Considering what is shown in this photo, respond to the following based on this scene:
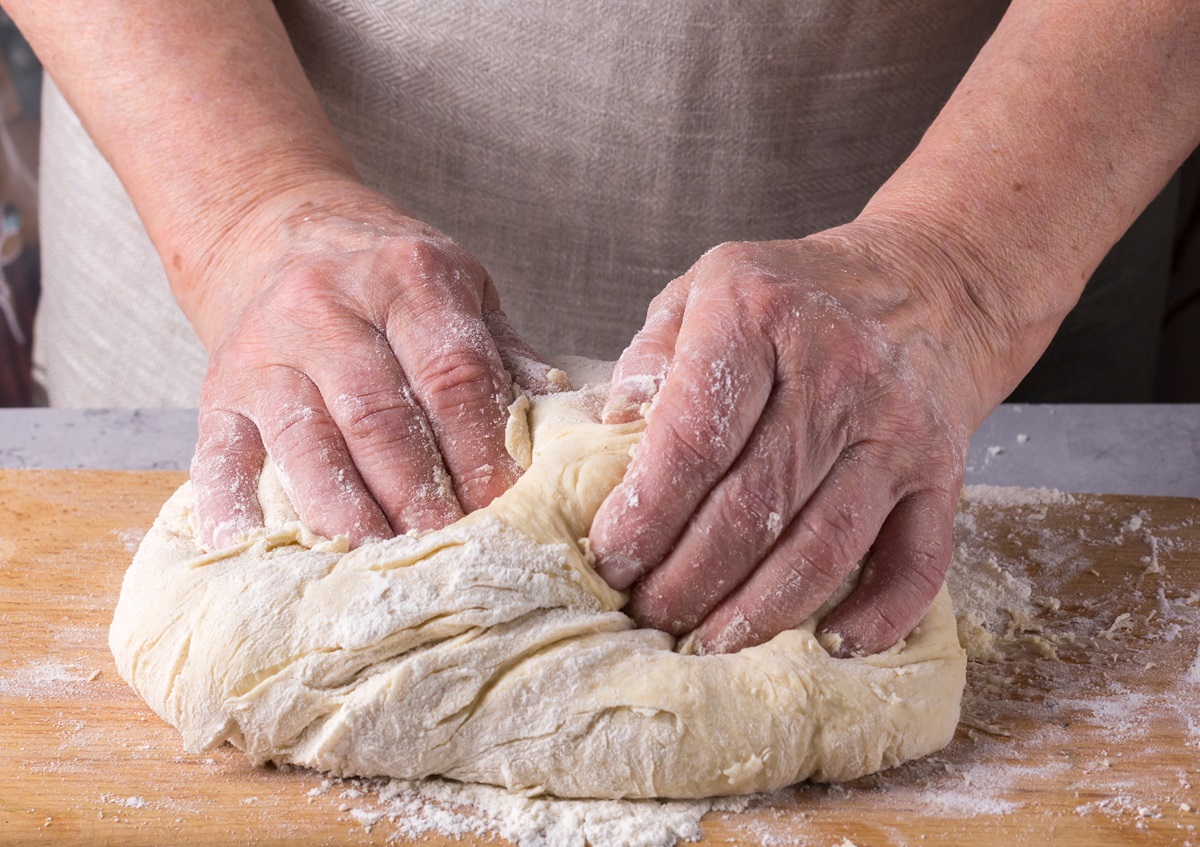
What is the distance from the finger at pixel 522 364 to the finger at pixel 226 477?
1.24ft

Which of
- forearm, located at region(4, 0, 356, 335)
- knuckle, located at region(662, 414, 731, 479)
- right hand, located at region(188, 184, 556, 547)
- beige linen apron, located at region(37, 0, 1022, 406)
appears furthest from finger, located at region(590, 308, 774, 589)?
beige linen apron, located at region(37, 0, 1022, 406)

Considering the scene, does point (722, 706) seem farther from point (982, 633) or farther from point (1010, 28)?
point (1010, 28)

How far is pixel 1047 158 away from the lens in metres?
1.74

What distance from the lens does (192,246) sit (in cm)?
190

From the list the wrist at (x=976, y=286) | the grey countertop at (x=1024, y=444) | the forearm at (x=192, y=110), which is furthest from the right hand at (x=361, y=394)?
the grey countertop at (x=1024, y=444)

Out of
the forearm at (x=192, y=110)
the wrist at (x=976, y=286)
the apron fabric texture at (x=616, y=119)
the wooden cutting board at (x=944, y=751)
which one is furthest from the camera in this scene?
the apron fabric texture at (x=616, y=119)

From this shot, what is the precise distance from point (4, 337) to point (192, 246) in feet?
9.29

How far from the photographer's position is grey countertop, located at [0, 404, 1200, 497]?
7.64 feet

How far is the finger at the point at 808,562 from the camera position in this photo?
1414mm

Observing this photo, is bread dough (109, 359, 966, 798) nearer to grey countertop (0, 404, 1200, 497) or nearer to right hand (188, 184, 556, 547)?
right hand (188, 184, 556, 547)

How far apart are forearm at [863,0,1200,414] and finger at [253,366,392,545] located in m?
0.87

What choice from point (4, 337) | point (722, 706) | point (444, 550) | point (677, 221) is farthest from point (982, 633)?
point (4, 337)

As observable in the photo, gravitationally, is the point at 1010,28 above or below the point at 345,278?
above

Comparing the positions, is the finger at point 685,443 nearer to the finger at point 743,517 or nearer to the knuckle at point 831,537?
the finger at point 743,517
